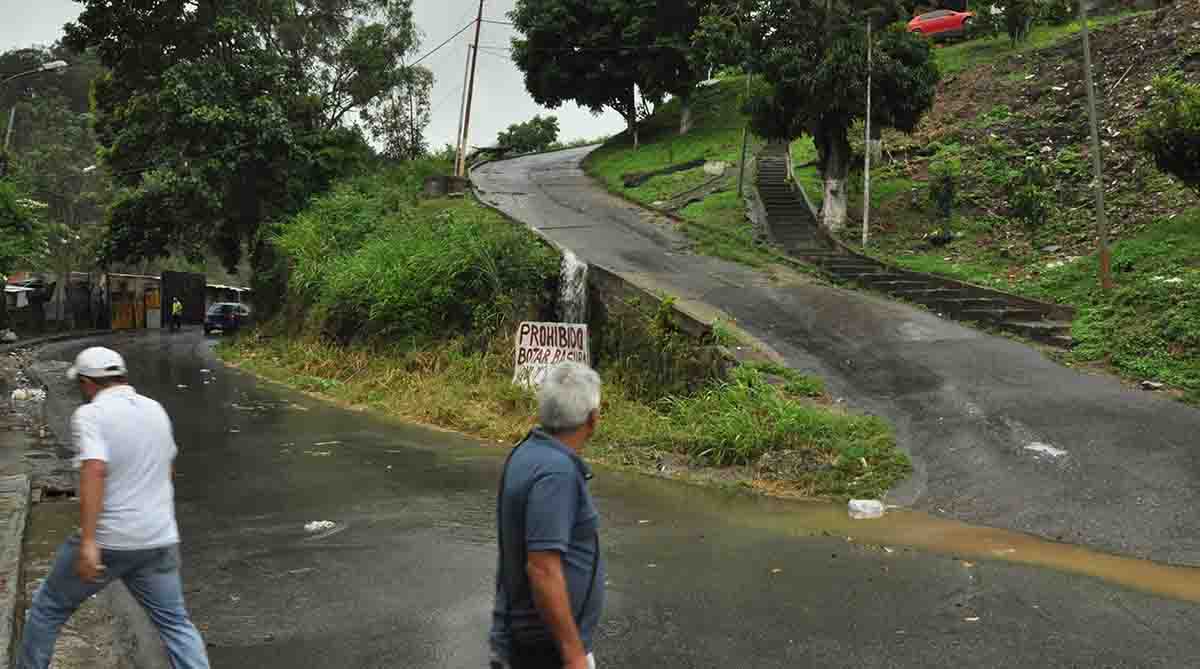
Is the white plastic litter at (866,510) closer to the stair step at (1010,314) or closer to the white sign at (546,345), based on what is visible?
the white sign at (546,345)

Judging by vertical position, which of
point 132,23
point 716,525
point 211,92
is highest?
point 132,23

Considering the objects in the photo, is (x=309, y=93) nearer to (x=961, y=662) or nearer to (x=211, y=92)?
(x=211, y=92)

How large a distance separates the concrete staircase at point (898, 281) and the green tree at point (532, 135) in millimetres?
33091

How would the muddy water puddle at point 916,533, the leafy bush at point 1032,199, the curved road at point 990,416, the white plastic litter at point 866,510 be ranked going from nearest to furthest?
the muddy water puddle at point 916,533, the curved road at point 990,416, the white plastic litter at point 866,510, the leafy bush at point 1032,199

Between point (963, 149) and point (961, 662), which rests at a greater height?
point (963, 149)

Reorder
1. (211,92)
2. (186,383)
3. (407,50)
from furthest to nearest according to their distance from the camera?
1. (407,50)
2. (211,92)
3. (186,383)

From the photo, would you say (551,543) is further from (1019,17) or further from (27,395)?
(1019,17)

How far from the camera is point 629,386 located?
15.4 meters

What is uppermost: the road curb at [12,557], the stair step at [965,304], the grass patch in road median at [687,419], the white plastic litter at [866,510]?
the stair step at [965,304]

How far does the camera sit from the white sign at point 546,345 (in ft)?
52.2

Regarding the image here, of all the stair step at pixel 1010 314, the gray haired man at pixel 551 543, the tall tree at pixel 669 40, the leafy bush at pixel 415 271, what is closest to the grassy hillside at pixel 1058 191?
the stair step at pixel 1010 314

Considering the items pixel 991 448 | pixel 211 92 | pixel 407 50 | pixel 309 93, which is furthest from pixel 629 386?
pixel 407 50

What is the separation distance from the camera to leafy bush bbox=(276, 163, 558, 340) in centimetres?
1914

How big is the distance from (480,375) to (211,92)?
55.3 ft
